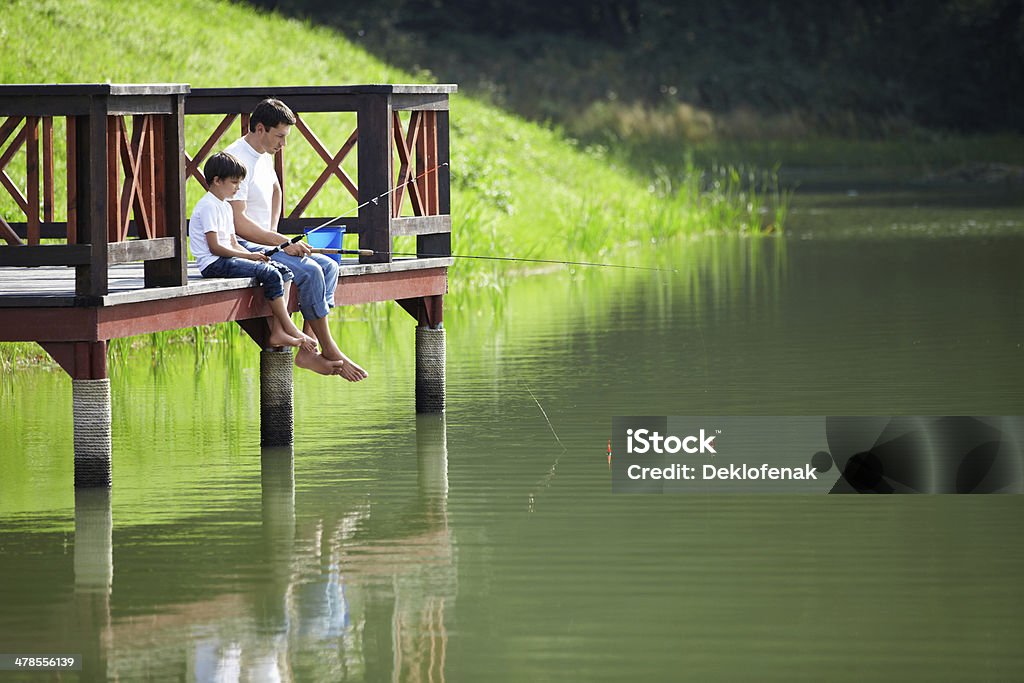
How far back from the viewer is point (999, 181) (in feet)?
135

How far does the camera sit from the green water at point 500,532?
24.9 feet

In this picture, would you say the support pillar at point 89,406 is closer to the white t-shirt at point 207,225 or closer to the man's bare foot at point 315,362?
the white t-shirt at point 207,225

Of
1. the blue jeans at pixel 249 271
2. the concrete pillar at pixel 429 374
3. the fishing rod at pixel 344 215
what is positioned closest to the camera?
the blue jeans at pixel 249 271

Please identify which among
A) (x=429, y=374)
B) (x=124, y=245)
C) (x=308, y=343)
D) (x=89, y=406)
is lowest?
(x=89, y=406)

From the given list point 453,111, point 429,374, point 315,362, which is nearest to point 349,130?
point 453,111

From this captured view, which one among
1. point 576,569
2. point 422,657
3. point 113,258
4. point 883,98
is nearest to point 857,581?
point 576,569

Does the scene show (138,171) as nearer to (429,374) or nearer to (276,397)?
(276,397)

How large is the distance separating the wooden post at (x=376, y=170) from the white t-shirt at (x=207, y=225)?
1.36m

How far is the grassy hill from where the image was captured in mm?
23016

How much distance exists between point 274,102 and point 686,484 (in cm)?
306

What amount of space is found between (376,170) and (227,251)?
5.30 feet

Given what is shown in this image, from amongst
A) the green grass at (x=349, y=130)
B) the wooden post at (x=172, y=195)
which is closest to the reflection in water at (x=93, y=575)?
the wooden post at (x=172, y=195)

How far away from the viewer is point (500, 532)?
9648 mm

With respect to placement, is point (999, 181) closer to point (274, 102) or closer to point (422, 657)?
point (274, 102)
